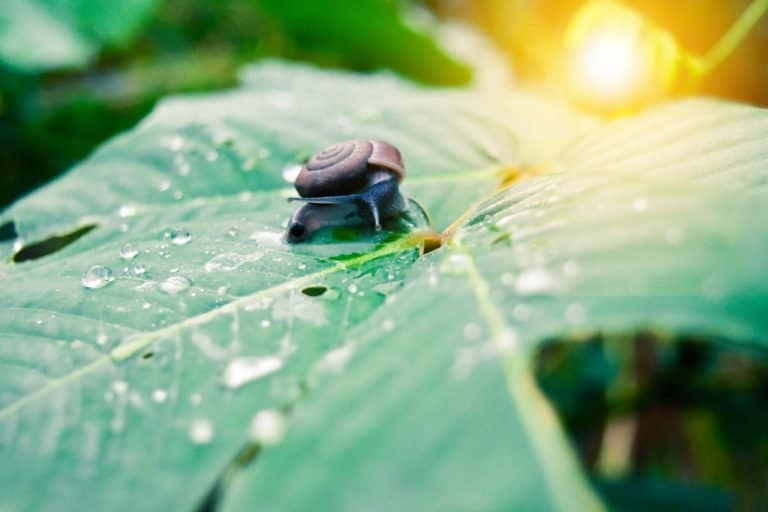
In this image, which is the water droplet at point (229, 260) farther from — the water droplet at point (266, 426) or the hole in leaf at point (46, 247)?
the hole in leaf at point (46, 247)

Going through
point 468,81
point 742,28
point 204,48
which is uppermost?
point 742,28

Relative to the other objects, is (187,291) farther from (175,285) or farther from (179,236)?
(179,236)

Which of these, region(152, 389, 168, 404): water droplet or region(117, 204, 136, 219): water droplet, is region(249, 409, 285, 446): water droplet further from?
region(117, 204, 136, 219): water droplet

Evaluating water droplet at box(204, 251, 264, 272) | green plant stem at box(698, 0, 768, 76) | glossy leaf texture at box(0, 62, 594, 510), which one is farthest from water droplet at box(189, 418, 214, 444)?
green plant stem at box(698, 0, 768, 76)

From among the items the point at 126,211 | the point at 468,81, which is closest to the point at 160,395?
the point at 126,211

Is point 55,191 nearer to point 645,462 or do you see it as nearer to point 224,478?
point 224,478

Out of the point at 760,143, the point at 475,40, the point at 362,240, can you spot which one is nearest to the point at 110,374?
the point at 362,240

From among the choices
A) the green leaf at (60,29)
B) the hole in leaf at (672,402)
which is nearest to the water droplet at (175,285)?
the hole in leaf at (672,402)
